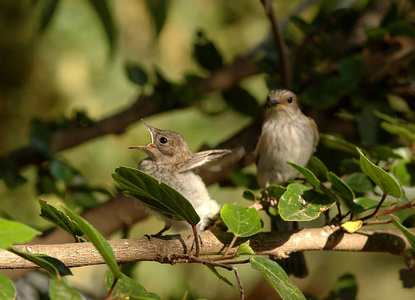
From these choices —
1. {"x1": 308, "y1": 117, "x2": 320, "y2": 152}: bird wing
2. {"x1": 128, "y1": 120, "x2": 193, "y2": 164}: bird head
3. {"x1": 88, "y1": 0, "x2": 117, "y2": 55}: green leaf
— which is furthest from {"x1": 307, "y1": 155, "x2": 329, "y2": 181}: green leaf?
{"x1": 88, "y1": 0, "x2": 117, "y2": 55}: green leaf

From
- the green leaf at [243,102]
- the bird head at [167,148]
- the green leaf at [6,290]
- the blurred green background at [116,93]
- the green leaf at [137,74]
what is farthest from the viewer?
the blurred green background at [116,93]

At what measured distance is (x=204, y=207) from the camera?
181 centimetres

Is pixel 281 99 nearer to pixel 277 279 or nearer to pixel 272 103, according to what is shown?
pixel 272 103

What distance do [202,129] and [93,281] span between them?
1.15 m

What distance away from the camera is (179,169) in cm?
191

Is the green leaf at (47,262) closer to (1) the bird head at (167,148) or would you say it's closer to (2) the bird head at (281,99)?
(1) the bird head at (167,148)

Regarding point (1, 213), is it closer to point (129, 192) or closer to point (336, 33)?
point (129, 192)

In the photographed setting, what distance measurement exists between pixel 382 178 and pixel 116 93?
250 centimetres

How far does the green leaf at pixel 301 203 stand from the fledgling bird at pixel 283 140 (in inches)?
39.6

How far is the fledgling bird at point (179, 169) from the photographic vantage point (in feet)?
5.89

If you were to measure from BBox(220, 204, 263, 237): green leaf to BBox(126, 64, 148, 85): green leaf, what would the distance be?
1.27 m

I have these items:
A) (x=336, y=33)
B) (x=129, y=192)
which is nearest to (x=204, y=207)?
(x=129, y=192)

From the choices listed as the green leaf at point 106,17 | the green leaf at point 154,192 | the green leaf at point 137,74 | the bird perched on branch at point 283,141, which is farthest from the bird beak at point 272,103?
the green leaf at point 154,192

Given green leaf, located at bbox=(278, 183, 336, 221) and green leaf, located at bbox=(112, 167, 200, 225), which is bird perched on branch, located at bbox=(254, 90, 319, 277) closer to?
green leaf, located at bbox=(278, 183, 336, 221)
